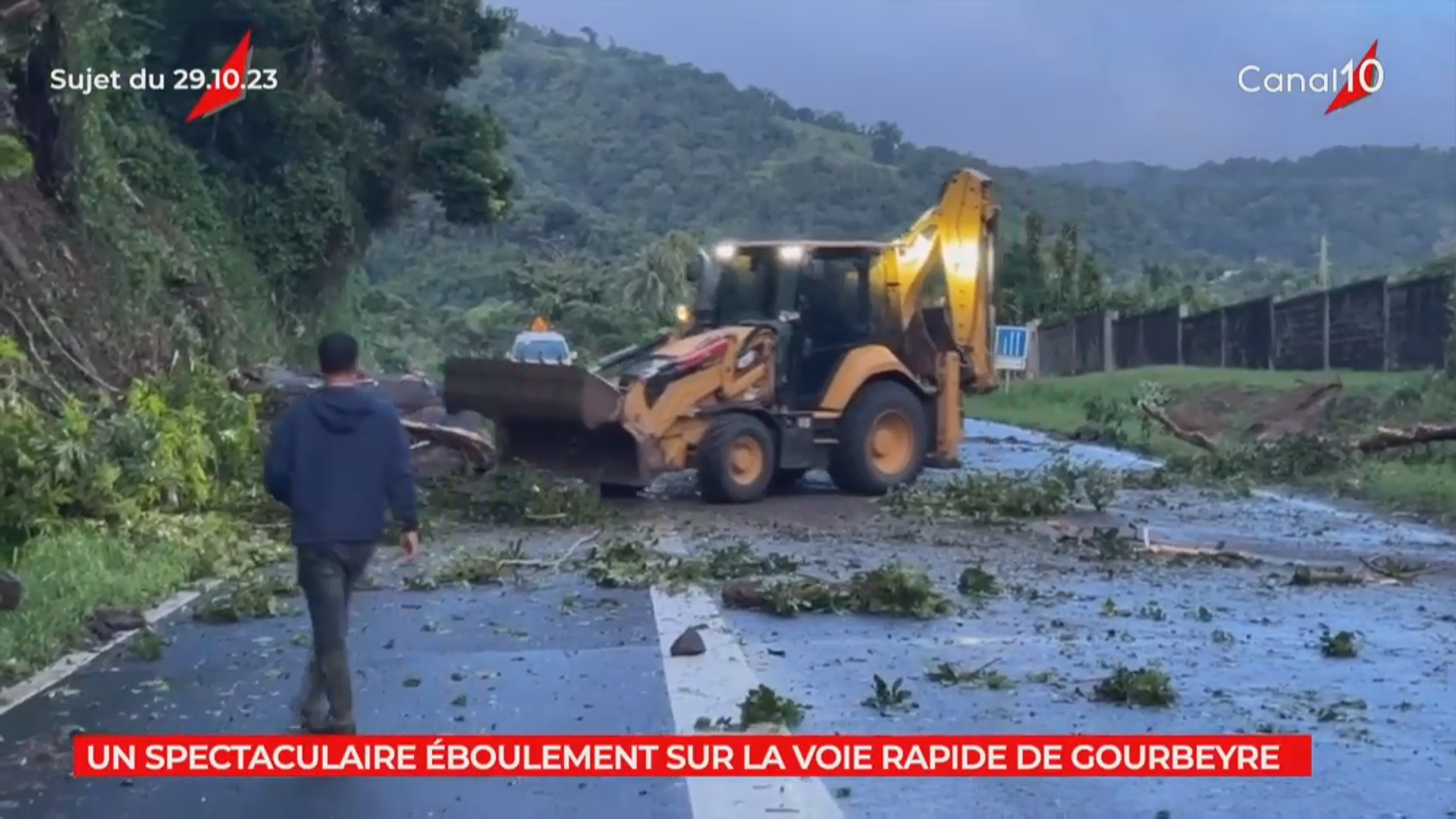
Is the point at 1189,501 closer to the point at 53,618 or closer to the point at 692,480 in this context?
the point at 692,480

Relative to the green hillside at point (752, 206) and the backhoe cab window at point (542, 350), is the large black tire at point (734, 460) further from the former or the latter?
the green hillside at point (752, 206)

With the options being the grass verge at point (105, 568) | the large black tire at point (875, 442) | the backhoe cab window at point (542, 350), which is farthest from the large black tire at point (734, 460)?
the backhoe cab window at point (542, 350)

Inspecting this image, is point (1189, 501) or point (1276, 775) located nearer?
point (1276, 775)

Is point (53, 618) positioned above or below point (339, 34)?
below

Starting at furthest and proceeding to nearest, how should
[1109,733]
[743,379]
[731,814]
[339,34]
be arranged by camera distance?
[339,34]
[743,379]
[1109,733]
[731,814]

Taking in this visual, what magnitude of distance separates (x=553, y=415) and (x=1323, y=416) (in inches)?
579

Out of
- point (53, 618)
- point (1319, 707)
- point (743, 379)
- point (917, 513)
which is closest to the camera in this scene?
point (1319, 707)

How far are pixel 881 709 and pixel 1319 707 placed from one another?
194 centimetres

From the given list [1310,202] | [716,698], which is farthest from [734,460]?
[1310,202]

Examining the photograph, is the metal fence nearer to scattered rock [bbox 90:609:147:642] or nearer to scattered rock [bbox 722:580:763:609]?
scattered rock [bbox 722:580:763:609]

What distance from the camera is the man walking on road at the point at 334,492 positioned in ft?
28.3

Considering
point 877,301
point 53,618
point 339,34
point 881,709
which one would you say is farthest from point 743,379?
point 339,34

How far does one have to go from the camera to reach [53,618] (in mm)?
11422

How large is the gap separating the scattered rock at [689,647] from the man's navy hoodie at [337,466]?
2.22m
